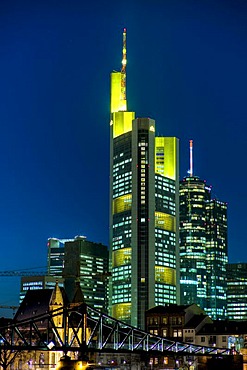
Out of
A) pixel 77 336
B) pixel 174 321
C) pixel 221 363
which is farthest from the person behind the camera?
pixel 174 321

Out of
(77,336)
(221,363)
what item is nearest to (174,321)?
(221,363)

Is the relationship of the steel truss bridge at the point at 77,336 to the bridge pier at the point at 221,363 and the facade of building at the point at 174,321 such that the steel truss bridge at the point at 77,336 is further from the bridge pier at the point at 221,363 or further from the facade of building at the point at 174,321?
the facade of building at the point at 174,321

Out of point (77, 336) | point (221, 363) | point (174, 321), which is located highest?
point (174, 321)

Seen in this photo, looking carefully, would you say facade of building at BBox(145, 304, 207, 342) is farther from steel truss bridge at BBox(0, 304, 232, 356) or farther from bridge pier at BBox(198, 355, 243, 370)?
bridge pier at BBox(198, 355, 243, 370)

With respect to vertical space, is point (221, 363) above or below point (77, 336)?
below

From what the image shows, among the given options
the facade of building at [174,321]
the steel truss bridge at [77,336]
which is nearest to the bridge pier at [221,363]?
the steel truss bridge at [77,336]

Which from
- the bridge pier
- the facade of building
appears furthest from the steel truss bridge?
the facade of building

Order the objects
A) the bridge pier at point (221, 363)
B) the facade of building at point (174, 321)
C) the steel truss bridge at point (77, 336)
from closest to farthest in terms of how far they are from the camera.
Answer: the steel truss bridge at point (77, 336) → the bridge pier at point (221, 363) → the facade of building at point (174, 321)

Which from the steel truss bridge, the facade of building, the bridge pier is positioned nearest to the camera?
the steel truss bridge

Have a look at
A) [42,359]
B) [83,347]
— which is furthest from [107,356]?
[83,347]

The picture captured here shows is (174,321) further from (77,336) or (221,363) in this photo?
(77,336)

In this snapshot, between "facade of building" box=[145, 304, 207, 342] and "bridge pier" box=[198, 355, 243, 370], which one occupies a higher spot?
"facade of building" box=[145, 304, 207, 342]

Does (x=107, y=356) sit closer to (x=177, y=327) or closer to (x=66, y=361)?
(x=177, y=327)

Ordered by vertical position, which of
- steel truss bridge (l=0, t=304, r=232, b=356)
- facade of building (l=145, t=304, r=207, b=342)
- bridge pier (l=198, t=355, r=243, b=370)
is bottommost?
bridge pier (l=198, t=355, r=243, b=370)
